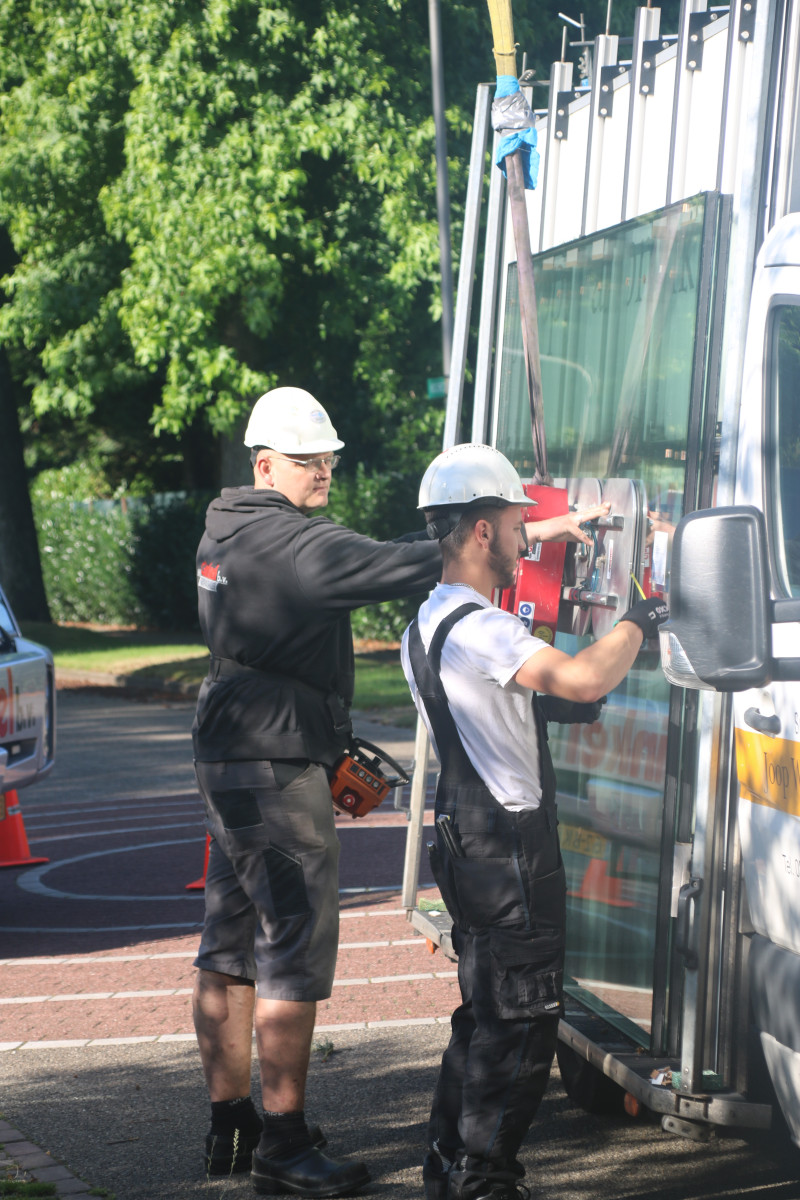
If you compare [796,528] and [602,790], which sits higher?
[796,528]

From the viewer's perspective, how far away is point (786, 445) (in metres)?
3.36

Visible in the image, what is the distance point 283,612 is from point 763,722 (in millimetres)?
1393

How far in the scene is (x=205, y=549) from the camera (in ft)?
14.2

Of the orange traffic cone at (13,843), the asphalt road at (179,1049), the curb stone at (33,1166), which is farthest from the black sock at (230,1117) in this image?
the orange traffic cone at (13,843)

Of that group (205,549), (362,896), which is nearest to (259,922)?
(205,549)

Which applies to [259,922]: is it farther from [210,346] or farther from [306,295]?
[306,295]

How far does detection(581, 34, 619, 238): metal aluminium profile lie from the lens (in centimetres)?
452

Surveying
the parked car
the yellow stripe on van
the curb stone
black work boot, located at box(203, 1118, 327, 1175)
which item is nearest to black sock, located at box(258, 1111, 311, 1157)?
black work boot, located at box(203, 1118, 327, 1175)

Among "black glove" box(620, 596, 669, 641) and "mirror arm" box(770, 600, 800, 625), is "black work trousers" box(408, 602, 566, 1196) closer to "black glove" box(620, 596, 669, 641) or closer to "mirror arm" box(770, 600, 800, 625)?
"black glove" box(620, 596, 669, 641)

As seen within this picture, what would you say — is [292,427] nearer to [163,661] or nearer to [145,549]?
[163,661]

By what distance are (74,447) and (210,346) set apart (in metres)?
16.5

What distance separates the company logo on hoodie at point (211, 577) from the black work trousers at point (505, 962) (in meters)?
1.10

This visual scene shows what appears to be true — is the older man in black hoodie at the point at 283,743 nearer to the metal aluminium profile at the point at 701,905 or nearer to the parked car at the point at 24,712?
the metal aluminium profile at the point at 701,905

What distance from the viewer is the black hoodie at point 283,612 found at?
158 inches
